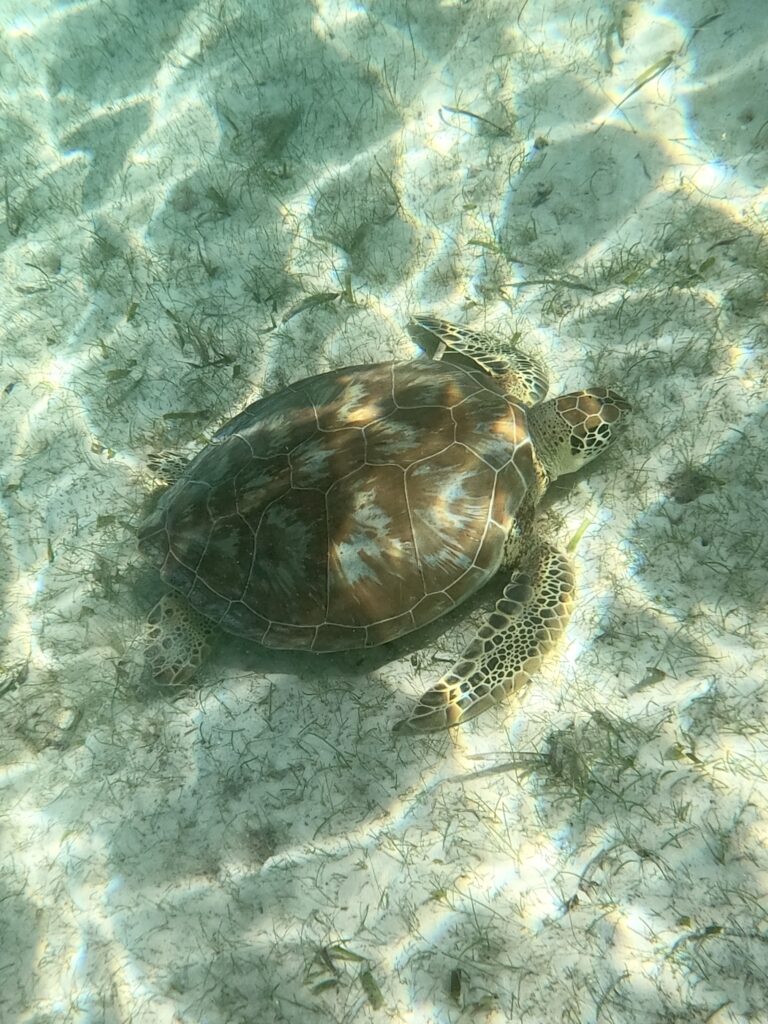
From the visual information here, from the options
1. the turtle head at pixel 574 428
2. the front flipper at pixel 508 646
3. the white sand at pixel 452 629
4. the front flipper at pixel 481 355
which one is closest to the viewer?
the white sand at pixel 452 629

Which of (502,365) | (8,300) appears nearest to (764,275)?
(502,365)

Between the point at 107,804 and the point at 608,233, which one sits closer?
the point at 107,804

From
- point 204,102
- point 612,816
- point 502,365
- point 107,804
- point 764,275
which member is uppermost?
point 204,102

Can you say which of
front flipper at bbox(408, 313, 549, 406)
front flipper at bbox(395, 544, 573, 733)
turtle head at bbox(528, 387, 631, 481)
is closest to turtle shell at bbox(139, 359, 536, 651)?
turtle head at bbox(528, 387, 631, 481)

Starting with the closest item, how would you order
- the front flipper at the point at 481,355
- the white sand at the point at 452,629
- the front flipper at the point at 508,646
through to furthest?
the white sand at the point at 452,629 < the front flipper at the point at 508,646 < the front flipper at the point at 481,355

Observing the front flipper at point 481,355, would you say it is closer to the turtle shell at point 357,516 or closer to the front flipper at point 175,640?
the turtle shell at point 357,516

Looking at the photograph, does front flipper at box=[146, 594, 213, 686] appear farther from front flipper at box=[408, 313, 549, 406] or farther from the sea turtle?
front flipper at box=[408, 313, 549, 406]

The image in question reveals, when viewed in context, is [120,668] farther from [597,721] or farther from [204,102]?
[204,102]

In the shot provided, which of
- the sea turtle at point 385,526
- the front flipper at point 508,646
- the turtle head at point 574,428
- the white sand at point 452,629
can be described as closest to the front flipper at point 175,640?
the sea turtle at point 385,526

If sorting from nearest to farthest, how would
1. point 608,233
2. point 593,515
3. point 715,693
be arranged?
1. point 715,693
2. point 593,515
3. point 608,233
